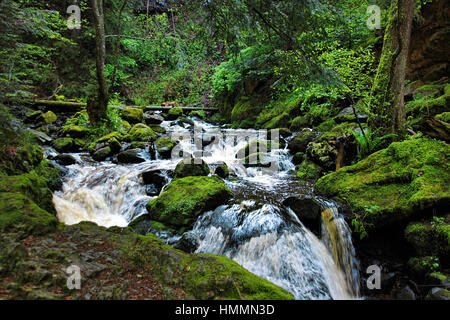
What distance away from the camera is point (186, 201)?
4.86m

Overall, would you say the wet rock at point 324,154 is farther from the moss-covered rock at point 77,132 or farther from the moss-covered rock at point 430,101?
the moss-covered rock at point 77,132

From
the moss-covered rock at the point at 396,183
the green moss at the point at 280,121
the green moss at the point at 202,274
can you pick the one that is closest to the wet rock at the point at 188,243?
the green moss at the point at 202,274

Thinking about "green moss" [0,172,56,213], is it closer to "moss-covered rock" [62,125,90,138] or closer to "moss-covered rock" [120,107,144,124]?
"moss-covered rock" [62,125,90,138]

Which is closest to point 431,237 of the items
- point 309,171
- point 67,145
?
point 309,171

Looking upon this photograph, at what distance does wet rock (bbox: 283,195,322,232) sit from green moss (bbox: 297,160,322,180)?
2.28 m

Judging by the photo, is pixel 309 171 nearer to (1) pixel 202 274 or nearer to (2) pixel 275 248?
(2) pixel 275 248

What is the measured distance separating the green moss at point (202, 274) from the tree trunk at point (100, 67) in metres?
9.01

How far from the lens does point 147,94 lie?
20.5m

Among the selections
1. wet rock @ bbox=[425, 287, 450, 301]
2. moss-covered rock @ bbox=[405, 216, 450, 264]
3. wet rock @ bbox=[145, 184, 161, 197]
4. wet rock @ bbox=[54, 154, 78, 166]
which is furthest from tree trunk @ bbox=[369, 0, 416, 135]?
wet rock @ bbox=[54, 154, 78, 166]

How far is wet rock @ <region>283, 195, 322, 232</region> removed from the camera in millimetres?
4488

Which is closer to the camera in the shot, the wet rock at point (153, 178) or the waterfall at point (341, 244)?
the waterfall at point (341, 244)

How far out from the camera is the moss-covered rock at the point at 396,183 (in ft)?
12.6

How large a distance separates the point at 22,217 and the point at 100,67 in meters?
8.44
